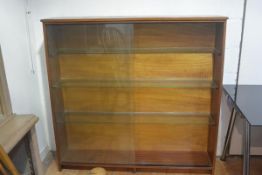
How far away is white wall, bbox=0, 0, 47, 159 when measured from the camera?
1.89 m

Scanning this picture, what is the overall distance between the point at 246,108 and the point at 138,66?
3.12ft

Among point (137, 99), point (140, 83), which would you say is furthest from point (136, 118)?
point (140, 83)

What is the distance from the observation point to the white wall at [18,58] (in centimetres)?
189

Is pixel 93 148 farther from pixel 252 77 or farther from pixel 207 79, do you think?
pixel 252 77

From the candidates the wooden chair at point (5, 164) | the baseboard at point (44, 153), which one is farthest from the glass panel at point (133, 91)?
the wooden chair at point (5, 164)

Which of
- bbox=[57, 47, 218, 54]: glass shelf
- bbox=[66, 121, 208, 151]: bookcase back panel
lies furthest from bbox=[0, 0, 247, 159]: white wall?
bbox=[66, 121, 208, 151]: bookcase back panel

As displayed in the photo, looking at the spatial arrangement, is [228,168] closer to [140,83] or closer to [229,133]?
[229,133]

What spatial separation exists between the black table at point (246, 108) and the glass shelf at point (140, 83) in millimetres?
237

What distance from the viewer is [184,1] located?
7.00 feet

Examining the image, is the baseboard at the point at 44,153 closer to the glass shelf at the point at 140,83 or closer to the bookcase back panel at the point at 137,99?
the bookcase back panel at the point at 137,99

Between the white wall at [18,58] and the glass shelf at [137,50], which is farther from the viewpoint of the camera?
the glass shelf at [137,50]

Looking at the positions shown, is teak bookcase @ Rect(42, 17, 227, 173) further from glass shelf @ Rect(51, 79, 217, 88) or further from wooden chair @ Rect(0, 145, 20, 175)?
wooden chair @ Rect(0, 145, 20, 175)

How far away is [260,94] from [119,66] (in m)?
1.18

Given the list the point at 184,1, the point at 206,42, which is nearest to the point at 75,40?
the point at 184,1
